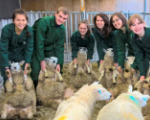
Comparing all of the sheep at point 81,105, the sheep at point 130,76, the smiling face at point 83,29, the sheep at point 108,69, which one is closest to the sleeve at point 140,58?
the sheep at point 130,76

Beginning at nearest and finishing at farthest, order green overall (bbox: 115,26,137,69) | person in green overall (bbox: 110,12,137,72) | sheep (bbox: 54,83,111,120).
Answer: sheep (bbox: 54,83,111,120)
person in green overall (bbox: 110,12,137,72)
green overall (bbox: 115,26,137,69)

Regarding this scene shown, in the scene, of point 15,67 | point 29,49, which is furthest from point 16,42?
point 15,67

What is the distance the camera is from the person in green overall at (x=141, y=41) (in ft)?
8.16

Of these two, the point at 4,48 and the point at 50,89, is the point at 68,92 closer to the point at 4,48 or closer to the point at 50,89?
the point at 50,89

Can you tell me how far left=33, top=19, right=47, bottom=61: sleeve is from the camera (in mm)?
3018

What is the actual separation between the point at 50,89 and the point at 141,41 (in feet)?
4.99

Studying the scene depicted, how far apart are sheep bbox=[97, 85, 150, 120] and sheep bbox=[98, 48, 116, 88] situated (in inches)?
38.5

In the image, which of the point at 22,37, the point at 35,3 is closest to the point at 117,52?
the point at 22,37

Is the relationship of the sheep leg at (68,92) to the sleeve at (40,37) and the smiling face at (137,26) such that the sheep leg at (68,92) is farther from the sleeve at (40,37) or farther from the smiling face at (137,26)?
the smiling face at (137,26)

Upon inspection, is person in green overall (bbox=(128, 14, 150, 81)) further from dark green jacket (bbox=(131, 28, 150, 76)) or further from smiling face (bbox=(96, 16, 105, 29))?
smiling face (bbox=(96, 16, 105, 29))

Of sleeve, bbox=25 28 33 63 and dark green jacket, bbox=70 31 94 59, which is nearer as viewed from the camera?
sleeve, bbox=25 28 33 63

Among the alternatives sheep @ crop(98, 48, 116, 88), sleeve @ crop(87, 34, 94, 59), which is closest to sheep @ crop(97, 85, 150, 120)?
sheep @ crop(98, 48, 116, 88)

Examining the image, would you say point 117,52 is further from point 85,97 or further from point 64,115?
point 64,115

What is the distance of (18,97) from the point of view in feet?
8.60
